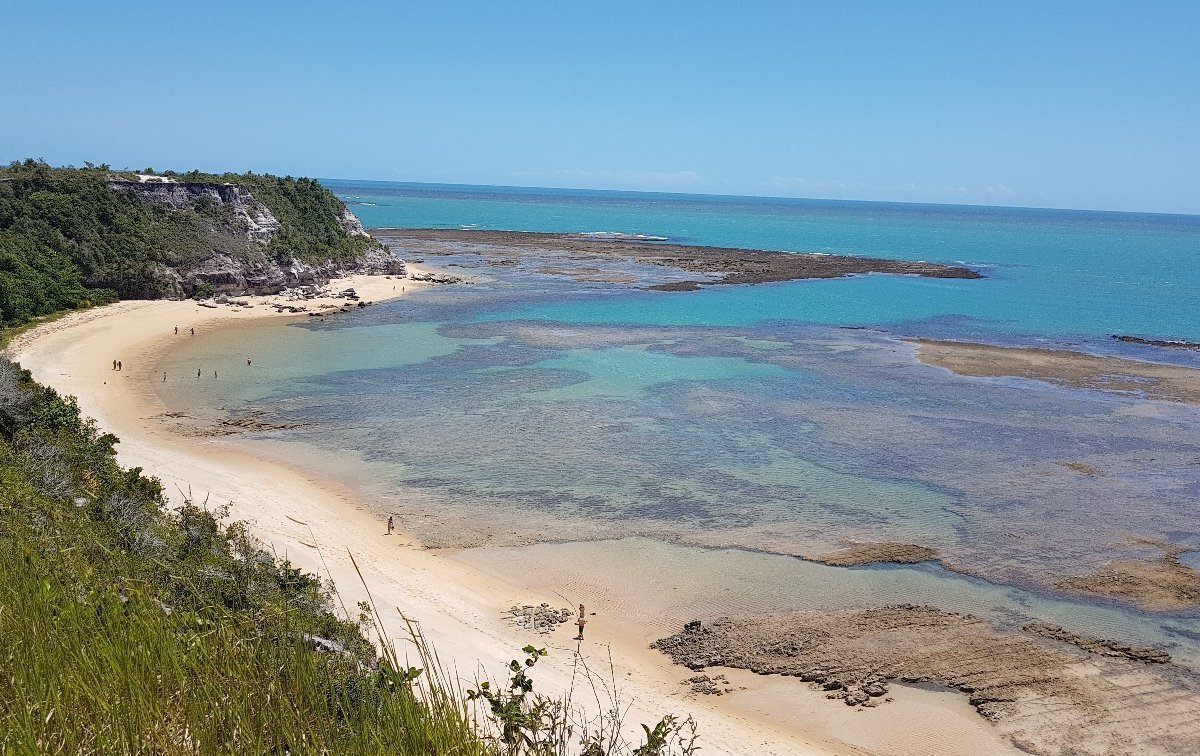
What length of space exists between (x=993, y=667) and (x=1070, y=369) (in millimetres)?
35792

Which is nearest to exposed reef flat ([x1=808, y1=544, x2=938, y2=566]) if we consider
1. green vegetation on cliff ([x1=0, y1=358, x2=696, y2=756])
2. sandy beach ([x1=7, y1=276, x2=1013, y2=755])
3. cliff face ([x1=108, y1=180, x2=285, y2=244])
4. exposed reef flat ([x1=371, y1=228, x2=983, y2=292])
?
sandy beach ([x1=7, y1=276, x2=1013, y2=755])

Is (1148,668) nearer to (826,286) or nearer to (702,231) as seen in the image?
(826,286)

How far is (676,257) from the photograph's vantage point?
343 ft

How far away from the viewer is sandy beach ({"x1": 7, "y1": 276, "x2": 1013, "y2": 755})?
15172mm

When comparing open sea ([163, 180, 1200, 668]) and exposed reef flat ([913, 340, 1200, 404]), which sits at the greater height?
exposed reef flat ([913, 340, 1200, 404])

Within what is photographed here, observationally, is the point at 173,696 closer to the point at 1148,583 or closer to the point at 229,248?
the point at 1148,583

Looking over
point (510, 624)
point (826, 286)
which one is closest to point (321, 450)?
point (510, 624)

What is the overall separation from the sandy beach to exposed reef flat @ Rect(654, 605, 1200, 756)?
555 mm

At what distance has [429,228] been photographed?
139 m

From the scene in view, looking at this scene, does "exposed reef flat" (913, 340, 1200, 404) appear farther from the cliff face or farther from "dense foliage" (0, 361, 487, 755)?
the cliff face

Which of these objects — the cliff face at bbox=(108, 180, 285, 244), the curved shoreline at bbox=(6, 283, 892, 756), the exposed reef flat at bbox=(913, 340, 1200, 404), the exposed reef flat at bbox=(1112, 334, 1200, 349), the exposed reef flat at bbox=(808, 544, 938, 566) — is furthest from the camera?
the cliff face at bbox=(108, 180, 285, 244)

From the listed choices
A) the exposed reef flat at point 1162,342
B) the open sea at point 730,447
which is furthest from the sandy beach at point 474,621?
the exposed reef flat at point 1162,342

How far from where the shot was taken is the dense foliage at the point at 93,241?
161 ft

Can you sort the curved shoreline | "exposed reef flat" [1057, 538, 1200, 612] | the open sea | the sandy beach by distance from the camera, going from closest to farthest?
1. the sandy beach
2. the curved shoreline
3. "exposed reef flat" [1057, 538, 1200, 612]
4. the open sea
